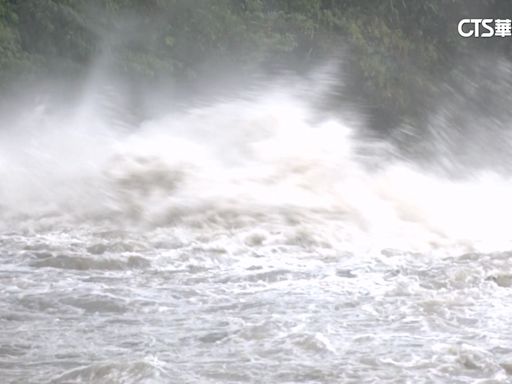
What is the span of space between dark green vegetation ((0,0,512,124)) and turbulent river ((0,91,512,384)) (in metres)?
1.20

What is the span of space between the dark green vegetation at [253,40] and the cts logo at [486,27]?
95 millimetres

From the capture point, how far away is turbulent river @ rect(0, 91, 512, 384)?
4.59 m

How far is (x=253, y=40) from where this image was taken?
1320 centimetres

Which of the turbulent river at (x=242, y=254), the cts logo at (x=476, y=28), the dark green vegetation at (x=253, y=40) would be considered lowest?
the turbulent river at (x=242, y=254)

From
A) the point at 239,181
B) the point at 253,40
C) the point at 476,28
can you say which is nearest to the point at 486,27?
the point at 476,28

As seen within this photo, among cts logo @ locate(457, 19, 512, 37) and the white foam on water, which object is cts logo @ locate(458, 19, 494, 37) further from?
the white foam on water

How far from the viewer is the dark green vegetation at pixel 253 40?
12000 mm

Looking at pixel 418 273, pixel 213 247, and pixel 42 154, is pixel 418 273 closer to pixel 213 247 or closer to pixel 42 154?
pixel 213 247

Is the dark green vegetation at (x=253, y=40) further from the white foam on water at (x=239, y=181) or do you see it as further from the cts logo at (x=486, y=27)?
the white foam on water at (x=239, y=181)

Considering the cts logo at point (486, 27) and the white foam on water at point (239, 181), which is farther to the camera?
the cts logo at point (486, 27)

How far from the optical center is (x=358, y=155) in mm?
10023

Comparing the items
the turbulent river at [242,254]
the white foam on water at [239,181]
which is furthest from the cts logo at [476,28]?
the white foam on water at [239,181]

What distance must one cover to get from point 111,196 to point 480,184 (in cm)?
451

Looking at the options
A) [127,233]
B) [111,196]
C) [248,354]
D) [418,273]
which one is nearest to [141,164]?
[111,196]
